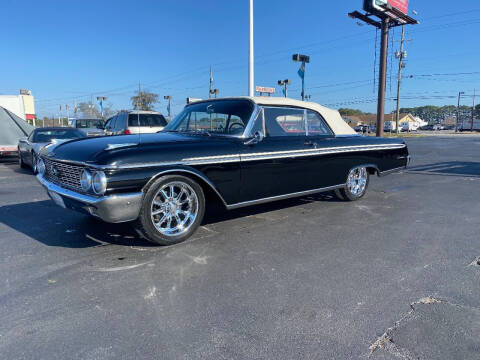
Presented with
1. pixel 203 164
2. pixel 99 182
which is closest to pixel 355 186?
pixel 203 164

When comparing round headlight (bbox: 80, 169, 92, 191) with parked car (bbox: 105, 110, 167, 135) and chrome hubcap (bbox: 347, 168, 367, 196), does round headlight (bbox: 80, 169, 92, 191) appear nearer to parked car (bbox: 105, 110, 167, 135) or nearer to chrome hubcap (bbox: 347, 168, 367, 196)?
chrome hubcap (bbox: 347, 168, 367, 196)

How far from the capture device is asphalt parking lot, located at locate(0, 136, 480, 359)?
2.09 metres

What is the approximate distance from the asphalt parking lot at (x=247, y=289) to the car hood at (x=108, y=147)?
3.08ft

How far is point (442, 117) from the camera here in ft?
481

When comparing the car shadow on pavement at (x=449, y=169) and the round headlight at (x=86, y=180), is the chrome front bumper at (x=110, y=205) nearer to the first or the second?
the round headlight at (x=86, y=180)

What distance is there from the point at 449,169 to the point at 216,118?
27.5ft

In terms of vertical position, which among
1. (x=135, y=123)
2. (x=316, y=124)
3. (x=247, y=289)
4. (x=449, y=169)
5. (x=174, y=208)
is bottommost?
(x=247, y=289)

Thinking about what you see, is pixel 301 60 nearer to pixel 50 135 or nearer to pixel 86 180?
pixel 50 135

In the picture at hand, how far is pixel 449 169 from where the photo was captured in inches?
396

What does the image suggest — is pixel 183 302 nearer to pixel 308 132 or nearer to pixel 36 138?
pixel 308 132

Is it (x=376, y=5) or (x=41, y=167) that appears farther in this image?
(x=376, y=5)

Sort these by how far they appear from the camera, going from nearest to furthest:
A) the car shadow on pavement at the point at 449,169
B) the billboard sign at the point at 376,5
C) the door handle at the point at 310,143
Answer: the door handle at the point at 310,143 → the car shadow on pavement at the point at 449,169 → the billboard sign at the point at 376,5

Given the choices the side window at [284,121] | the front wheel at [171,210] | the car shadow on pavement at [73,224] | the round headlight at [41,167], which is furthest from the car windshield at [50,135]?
the front wheel at [171,210]

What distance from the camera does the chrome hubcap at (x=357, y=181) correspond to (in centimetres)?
571
